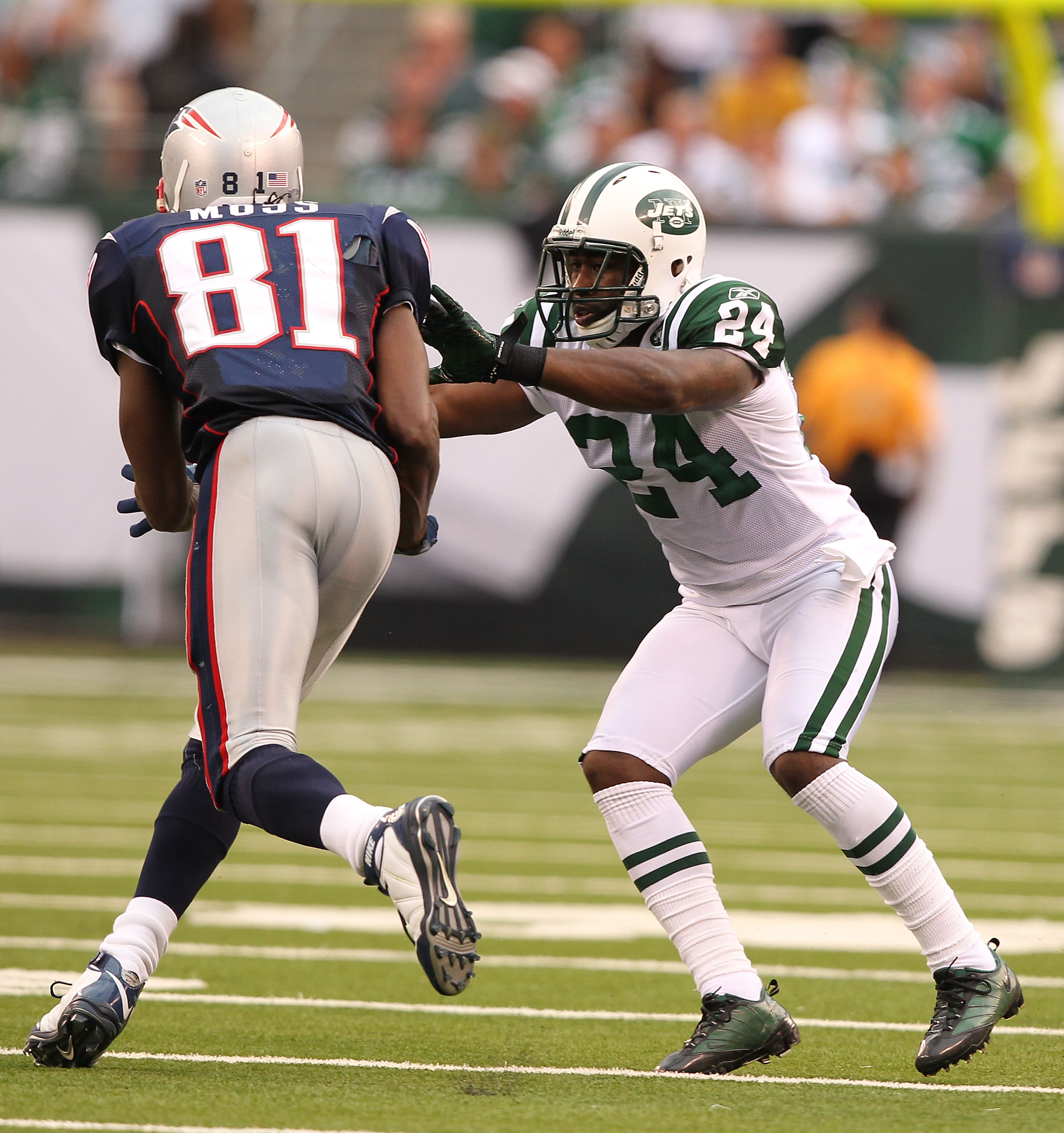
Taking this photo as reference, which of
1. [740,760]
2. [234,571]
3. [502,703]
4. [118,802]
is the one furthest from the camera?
[502,703]

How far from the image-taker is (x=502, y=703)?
10.9 meters

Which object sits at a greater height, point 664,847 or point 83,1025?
point 664,847

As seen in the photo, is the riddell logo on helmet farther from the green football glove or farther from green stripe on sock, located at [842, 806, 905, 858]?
green stripe on sock, located at [842, 806, 905, 858]

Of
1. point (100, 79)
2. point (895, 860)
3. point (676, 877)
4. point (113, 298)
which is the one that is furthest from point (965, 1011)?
point (100, 79)

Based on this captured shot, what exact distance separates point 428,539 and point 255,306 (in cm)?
60

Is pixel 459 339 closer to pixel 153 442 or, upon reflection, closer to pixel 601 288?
pixel 601 288

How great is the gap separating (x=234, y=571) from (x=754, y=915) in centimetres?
274

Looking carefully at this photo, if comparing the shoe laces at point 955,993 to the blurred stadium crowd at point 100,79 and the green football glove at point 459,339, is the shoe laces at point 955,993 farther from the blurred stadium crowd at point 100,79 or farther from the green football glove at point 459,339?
the blurred stadium crowd at point 100,79

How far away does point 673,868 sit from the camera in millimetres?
3779

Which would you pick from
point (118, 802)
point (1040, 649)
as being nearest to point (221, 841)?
point (118, 802)

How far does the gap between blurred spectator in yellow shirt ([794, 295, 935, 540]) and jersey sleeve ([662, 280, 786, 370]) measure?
25.9 ft

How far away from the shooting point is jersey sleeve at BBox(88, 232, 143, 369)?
346 cm

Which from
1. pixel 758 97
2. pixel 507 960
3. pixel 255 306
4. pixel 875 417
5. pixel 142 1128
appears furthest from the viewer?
pixel 758 97

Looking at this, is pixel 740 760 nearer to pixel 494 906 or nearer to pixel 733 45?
pixel 494 906
